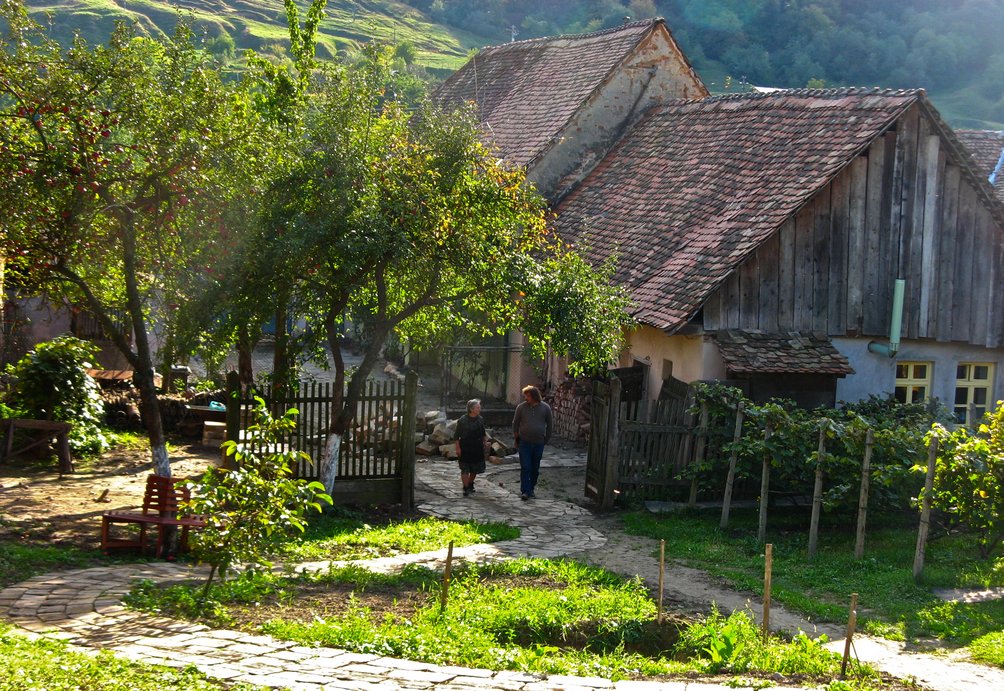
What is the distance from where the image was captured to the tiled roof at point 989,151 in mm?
25797

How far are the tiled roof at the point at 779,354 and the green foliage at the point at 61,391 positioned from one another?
9.40m

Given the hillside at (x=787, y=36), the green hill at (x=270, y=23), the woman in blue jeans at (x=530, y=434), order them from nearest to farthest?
the woman in blue jeans at (x=530, y=434) < the green hill at (x=270, y=23) < the hillside at (x=787, y=36)

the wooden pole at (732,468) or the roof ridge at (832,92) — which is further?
the roof ridge at (832,92)

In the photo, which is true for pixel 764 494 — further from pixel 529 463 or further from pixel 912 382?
pixel 912 382

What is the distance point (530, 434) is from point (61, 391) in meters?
6.93

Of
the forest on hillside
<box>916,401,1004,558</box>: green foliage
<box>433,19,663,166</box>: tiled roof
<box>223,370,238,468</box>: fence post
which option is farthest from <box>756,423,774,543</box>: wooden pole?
the forest on hillside

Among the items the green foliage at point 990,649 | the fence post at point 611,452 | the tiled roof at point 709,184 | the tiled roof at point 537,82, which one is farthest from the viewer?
the tiled roof at point 537,82

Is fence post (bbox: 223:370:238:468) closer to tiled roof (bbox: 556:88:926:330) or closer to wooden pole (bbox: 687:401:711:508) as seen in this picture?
tiled roof (bbox: 556:88:926:330)

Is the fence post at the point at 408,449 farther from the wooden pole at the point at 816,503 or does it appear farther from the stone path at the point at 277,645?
the wooden pole at the point at 816,503

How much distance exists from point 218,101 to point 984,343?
41.4ft

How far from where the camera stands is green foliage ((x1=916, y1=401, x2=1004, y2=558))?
36.6ft

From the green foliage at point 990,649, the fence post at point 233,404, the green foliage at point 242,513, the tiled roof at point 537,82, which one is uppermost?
the tiled roof at point 537,82

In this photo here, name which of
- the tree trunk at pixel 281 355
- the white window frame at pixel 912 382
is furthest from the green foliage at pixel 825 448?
the tree trunk at pixel 281 355

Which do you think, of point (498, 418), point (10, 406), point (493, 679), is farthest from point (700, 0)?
point (493, 679)
